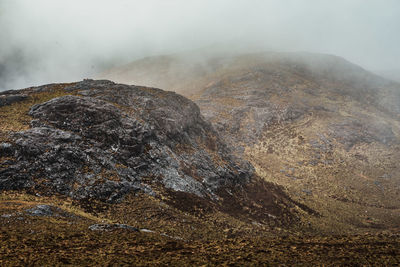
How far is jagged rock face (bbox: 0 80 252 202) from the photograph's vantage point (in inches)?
975

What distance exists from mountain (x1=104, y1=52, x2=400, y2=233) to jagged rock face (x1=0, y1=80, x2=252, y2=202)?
62.1 ft

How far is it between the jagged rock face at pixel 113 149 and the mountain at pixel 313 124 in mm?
18943

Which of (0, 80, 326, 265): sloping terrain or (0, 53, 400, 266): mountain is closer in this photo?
(0, 53, 400, 266): mountain

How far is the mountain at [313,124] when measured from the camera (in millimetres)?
49094

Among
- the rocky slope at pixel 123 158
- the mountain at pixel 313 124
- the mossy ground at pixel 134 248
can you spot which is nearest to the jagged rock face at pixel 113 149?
the rocky slope at pixel 123 158

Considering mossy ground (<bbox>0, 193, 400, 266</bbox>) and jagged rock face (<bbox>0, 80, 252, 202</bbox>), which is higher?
jagged rock face (<bbox>0, 80, 252, 202</bbox>)

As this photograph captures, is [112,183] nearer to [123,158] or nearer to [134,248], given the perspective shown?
[123,158]

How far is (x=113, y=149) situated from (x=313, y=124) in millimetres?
73416

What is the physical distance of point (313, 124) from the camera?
263 feet

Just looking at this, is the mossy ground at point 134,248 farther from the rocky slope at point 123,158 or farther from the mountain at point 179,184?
the rocky slope at point 123,158

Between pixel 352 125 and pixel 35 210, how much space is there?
93.9 m

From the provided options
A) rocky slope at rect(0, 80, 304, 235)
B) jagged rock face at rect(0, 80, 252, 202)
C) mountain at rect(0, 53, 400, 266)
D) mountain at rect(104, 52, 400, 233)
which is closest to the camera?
mountain at rect(0, 53, 400, 266)

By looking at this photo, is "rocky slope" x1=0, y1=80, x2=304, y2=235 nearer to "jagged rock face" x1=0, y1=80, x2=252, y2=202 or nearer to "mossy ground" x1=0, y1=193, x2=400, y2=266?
"jagged rock face" x1=0, y1=80, x2=252, y2=202

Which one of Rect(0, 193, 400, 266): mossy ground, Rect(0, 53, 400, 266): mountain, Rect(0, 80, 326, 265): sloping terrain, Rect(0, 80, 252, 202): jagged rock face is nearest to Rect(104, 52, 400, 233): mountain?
Rect(0, 53, 400, 266): mountain
